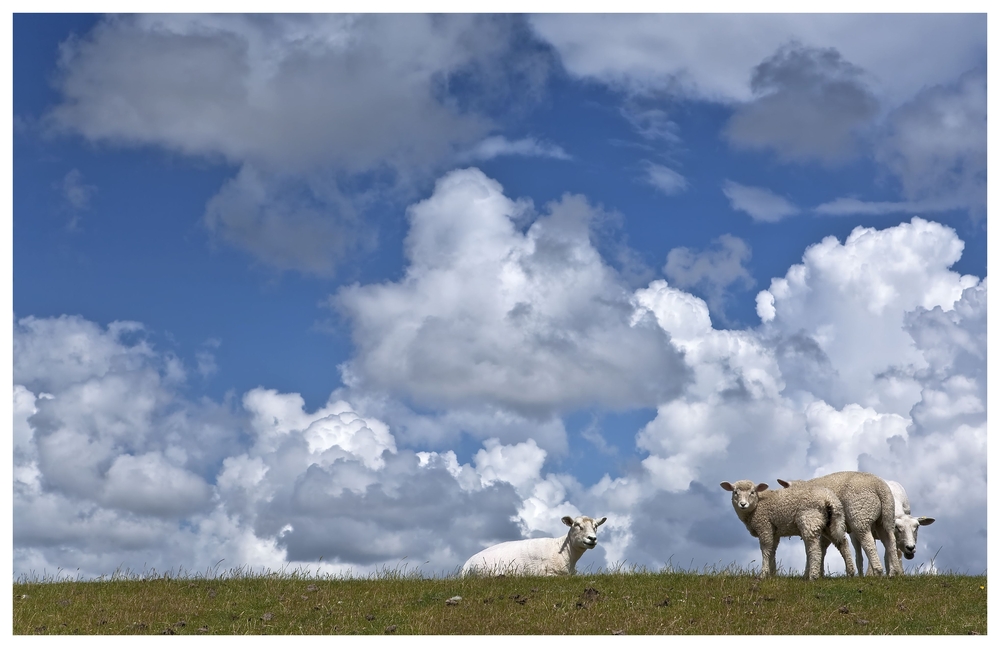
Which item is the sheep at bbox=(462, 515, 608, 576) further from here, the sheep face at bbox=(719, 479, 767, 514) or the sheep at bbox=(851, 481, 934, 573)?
the sheep at bbox=(851, 481, 934, 573)

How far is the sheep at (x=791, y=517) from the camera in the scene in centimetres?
2275

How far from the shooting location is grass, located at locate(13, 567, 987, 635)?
55.6 ft

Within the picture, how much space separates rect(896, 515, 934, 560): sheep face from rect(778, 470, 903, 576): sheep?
0.64 meters

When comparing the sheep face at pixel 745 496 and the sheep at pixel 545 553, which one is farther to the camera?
the sheep at pixel 545 553

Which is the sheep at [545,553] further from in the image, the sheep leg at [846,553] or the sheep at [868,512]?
the sheep leg at [846,553]

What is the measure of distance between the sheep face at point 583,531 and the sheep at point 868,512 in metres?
5.29

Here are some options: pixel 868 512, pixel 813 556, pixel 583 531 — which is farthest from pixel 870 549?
pixel 583 531

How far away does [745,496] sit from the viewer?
23.6 m

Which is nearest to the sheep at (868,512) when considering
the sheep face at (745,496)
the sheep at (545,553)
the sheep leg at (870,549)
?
the sheep leg at (870,549)

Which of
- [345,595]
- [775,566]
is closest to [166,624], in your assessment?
[345,595]

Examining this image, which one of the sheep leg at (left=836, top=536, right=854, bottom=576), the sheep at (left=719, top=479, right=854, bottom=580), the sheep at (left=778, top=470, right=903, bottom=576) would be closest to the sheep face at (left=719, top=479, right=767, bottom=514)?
the sheep at (left=719, top=479, right=854, bottom=580)

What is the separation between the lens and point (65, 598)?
68.0ft

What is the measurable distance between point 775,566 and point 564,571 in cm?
557
